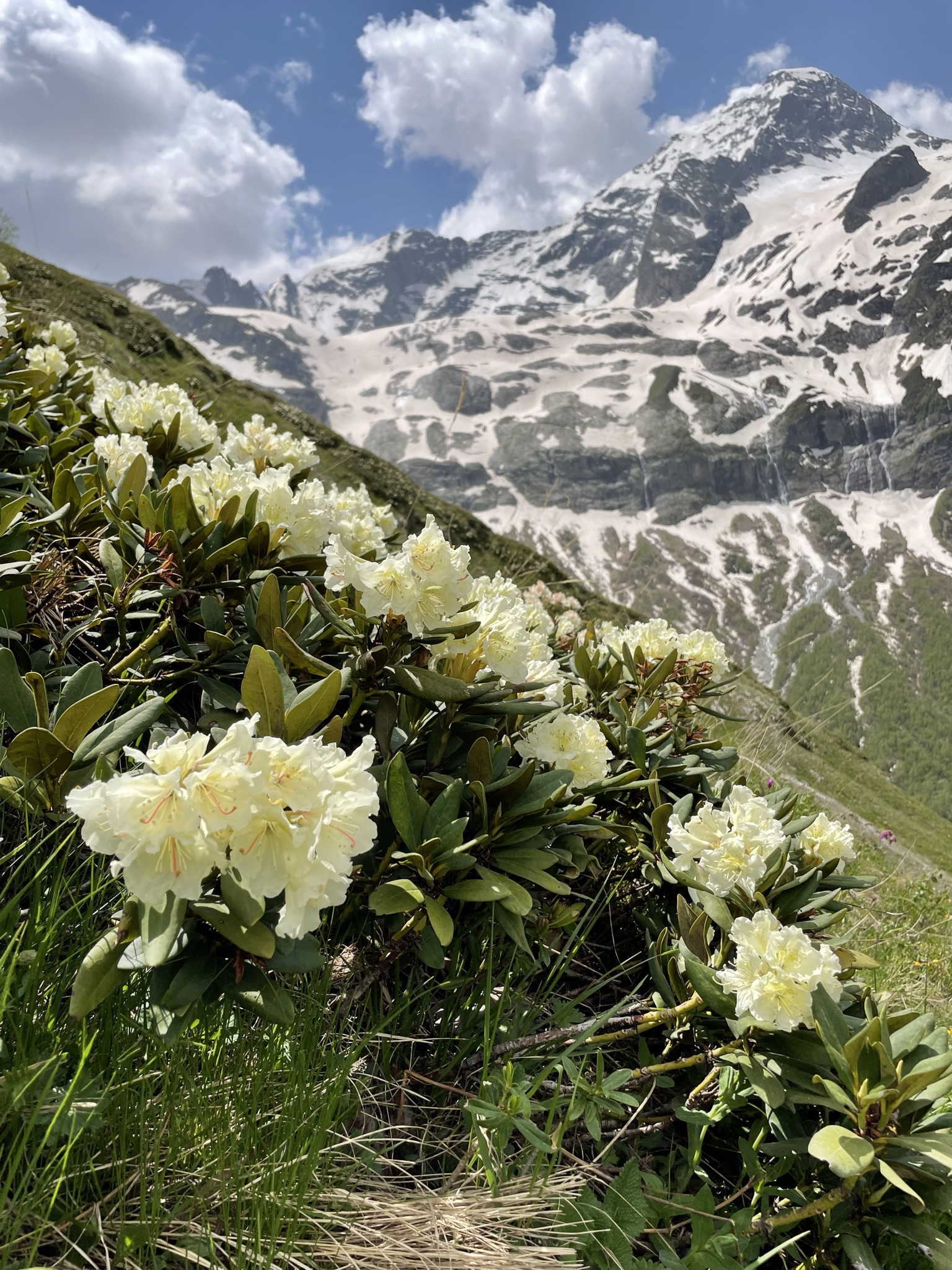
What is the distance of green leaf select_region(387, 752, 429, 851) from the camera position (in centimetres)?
153

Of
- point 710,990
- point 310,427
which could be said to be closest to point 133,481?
point 710,990

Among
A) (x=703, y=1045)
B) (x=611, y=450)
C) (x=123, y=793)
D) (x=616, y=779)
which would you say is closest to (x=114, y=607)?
(x=123, y=793)

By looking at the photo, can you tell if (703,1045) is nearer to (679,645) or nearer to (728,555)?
(679,645)

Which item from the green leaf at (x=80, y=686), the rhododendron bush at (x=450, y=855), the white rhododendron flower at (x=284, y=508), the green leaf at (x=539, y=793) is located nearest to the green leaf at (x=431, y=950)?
the rhododendron bush at (x=450, y=855)

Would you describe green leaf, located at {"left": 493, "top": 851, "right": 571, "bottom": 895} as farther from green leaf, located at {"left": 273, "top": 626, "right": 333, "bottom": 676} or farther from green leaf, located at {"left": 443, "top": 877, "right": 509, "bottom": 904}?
green leaf, located at {"left": 273, "top": 626, "right": 333, "bottom": 676}

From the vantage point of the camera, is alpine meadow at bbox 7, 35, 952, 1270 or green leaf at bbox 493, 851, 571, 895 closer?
alpine meadow at bbox 7, 35, 952, 1270

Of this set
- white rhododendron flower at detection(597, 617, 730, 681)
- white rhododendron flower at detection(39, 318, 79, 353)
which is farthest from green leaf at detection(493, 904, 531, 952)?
white rhododendron flower at detection(39, 318, 79, 353)

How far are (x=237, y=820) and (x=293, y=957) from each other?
0.33 m

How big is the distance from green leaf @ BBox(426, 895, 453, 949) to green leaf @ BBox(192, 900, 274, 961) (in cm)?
44

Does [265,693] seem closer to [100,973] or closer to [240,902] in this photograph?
[240,902]

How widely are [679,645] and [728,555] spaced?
184605mm

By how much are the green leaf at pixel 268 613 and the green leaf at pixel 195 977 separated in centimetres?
71

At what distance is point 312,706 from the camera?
4.52 ft

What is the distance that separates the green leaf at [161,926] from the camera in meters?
1.04
